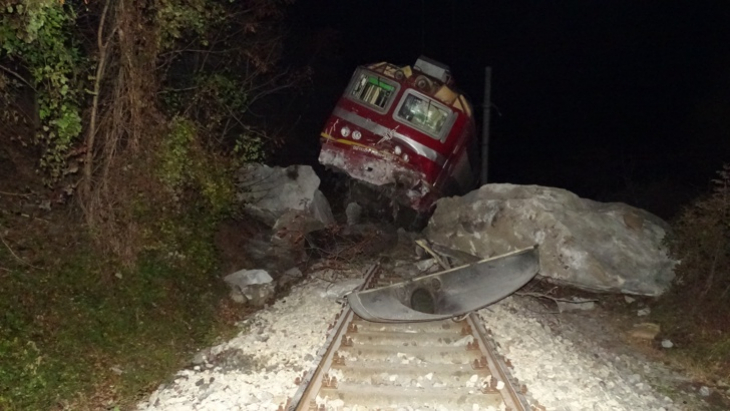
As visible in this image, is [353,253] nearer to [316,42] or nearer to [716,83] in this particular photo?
[316,42]

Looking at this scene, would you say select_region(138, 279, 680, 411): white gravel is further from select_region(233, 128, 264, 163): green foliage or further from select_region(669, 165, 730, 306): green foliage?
select_region(233, 128, 264, 163): green foliage

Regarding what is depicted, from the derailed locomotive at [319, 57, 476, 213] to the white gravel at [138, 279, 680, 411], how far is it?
16.3ft

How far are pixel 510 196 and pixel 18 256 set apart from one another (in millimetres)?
7157

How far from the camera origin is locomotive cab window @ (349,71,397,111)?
12.2m

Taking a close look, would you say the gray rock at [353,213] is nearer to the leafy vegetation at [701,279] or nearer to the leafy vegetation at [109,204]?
the leafy vegetation at [109,204]

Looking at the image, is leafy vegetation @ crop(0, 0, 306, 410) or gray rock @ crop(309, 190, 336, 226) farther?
gray rock @ crop(309, 190, 336, 226)

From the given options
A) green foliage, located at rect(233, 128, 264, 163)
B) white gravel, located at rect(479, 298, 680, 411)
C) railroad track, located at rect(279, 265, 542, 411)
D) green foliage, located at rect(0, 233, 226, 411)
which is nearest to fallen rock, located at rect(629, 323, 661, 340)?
white gravel, located at rect(479, 298, 680, 411)

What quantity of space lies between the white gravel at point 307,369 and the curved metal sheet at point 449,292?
0.90 feet

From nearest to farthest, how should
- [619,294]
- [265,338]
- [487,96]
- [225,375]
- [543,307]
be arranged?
[225,375] → [265,338] → [543,307] → [619,294] → [487,96]

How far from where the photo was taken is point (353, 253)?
9.69 metres

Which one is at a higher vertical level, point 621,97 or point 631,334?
point 621,97

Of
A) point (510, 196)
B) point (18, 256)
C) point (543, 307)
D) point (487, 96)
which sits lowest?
point (18, 256)

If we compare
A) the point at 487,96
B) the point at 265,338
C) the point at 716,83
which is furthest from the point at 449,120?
the point at 716,83

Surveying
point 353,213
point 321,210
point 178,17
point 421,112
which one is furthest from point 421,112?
point 178,17
